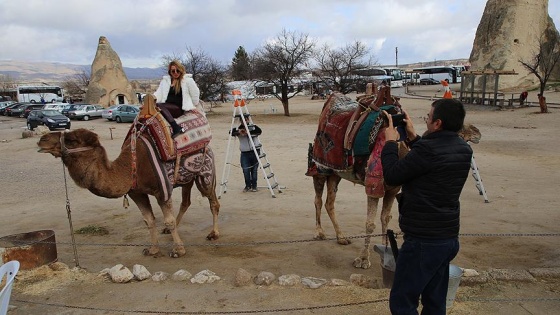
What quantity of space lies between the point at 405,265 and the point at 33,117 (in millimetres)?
32631

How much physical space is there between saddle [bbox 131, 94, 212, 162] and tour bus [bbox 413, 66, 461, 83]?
2466 inches

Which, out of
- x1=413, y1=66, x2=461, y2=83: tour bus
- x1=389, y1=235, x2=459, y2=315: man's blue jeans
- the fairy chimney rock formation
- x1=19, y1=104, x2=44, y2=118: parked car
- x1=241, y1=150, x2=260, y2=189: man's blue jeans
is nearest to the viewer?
x1=389, y1=235, x2=459, y2=315: man's blue jeans

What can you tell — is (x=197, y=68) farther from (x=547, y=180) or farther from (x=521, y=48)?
(x=547, y=180)

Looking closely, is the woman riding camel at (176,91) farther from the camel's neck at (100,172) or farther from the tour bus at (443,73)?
the tour bus at (443,73)

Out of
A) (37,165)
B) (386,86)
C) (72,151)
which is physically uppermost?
(386,86)

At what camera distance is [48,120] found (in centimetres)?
2900

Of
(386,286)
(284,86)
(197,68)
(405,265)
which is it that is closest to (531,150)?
(386,286)

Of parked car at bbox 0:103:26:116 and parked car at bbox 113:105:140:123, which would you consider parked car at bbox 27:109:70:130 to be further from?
parked car at bbox 0:103:26:116

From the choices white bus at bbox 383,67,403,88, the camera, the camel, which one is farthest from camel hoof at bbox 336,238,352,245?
white bus at bbox 383,67,403,88

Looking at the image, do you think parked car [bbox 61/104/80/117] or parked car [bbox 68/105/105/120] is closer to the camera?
parked car [bbox 68/105/105/120]

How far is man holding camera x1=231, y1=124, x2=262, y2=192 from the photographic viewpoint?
9.96 metres

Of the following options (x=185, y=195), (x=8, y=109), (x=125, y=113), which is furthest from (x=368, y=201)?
(x=8, y=109)

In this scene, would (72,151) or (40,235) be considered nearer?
(72,151)

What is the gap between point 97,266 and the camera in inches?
233
